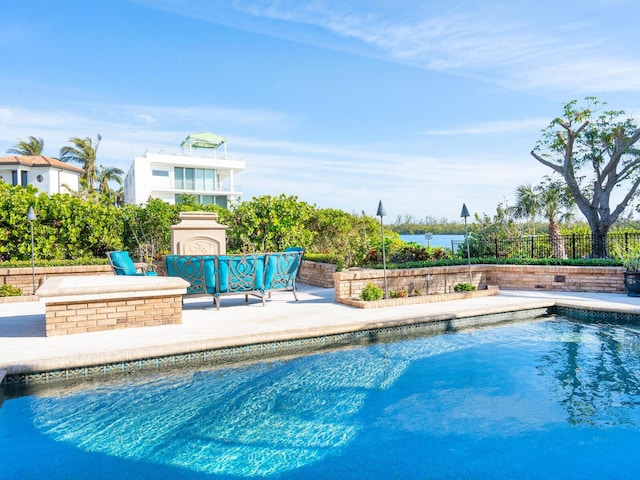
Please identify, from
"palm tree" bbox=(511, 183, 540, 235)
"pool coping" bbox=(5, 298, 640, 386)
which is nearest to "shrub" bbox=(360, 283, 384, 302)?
"pool coping" bbox=(5, 298, 640, 386)

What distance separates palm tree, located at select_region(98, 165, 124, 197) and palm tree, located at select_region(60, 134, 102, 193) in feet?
6.52

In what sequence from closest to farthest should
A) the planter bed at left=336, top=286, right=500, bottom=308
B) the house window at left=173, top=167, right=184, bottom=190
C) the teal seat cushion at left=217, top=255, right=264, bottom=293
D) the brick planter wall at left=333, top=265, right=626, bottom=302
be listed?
the teal seat cushion at left=217, top=255, right=264, bottom=293, the planter bed at left=336, top=286, right=500, bottom=308, the brick planter wall at left=333, top=265, right=626, bottom=302, the house window at left=173, top=167, right=184, bottom=190

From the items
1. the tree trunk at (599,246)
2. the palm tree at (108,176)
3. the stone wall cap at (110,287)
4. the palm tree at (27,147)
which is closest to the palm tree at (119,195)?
the palm tree at (108,176)

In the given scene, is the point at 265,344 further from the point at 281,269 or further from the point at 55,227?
the point at 55,227

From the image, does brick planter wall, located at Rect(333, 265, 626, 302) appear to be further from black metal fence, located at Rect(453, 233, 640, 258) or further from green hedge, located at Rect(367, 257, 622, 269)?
black metal fence, located at Rect(453, 233, 640, 258)

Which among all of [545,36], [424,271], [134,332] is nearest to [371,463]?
[134,332]

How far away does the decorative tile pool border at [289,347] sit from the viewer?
5.11 metres

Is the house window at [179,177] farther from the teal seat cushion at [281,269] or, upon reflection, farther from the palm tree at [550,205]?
the teal seat cushion at [281,269]

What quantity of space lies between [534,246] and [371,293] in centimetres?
730

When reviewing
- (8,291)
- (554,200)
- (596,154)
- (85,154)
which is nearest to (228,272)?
(8,291)

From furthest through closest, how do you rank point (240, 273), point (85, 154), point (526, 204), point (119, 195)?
1. point (119, 195)
2. point (85, 154)
3. point (526, 204)
4. point (240, 273)

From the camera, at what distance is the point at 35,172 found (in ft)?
117

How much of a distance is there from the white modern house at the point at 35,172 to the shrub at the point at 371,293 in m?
31.6

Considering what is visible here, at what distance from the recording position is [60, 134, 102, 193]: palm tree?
41.7 metres
